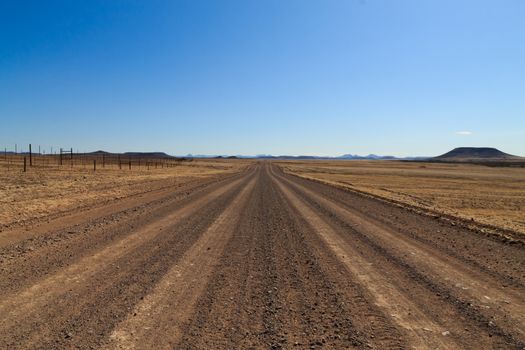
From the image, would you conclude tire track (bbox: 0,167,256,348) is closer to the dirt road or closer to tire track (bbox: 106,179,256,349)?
the dirt road

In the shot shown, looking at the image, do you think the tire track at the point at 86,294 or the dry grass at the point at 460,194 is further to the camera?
the dry grass at the point at 460,194

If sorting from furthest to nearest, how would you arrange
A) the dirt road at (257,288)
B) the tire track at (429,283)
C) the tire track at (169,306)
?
the tire track at (429,283)
the dirt road at (257,288)
the tire track at (169,306)

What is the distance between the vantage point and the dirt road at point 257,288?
14.3 feet

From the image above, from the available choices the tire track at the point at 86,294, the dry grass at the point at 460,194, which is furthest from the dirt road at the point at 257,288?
→ the dry grass at the point at 460,194

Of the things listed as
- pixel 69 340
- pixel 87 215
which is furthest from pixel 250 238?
pixel 87 215

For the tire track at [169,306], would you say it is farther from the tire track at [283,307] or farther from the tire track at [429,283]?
the tire track at [429,283]

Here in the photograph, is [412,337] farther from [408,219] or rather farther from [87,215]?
[87,215]

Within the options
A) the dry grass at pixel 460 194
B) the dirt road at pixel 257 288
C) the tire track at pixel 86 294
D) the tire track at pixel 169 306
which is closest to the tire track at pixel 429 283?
the dirt road at pixel 257 288

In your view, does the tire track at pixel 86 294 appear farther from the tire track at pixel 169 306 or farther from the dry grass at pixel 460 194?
the dry grass at pixel 460 194

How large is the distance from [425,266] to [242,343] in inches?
203

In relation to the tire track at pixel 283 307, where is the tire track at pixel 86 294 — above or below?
above

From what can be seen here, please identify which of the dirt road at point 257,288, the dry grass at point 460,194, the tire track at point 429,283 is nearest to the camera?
the dirt road at point 257,288

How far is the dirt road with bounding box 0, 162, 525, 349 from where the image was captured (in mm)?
4344

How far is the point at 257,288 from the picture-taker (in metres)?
6.06
